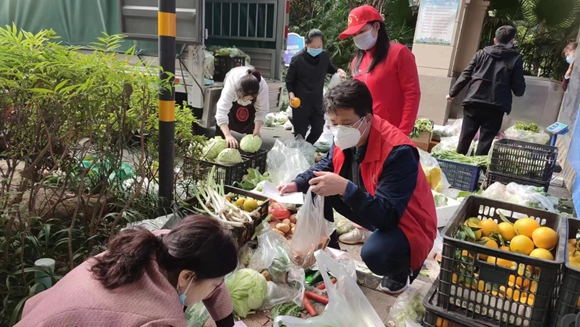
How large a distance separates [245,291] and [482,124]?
12.9ft

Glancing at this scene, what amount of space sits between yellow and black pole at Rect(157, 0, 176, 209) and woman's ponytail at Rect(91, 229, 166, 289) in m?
1.22

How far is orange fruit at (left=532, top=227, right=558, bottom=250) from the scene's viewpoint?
1944mm

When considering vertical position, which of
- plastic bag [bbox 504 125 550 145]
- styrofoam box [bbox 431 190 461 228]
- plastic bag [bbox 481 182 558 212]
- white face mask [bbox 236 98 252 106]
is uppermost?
white face mask [bbox 236 98 252 106]

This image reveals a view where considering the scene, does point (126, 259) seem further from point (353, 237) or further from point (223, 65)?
point (223, 65)

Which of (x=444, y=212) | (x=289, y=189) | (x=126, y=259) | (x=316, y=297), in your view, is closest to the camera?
(x=126, y=259)

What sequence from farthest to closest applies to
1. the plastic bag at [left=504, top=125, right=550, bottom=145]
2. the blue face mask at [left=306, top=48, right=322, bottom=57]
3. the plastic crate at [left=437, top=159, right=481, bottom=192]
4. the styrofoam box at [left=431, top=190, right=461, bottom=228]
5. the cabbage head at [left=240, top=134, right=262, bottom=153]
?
the plastic bag at [left=504, top=125, right=550, bottom=145], the blue face mask at [left=306, top=48, right=322, bottom=57], the plastic crate at [left=437, top=159, right=481, bottom=192], the cabbage head at [left=240, top=134, right=262, bottom=153], the styrofoam box at [left=431, top=190, right=461, bottom=228]

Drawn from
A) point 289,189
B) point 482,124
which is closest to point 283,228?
point 289,189

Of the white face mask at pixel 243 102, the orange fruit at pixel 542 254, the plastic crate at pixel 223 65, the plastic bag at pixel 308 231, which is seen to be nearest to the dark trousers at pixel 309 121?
the white face mask at pixel 243 102

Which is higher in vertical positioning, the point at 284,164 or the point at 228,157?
the point at 228,157

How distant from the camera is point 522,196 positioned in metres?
3.69

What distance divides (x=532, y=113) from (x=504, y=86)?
349cm

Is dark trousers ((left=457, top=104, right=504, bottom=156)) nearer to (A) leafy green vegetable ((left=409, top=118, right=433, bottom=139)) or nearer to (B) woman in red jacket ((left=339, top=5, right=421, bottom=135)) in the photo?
(A) leafy green vegetable ((left=409, top=118, right=433, bottom=139))

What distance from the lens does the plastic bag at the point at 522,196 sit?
11.8 ft

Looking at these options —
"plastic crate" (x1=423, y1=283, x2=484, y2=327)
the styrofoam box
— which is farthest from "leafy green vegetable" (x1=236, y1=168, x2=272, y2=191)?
"plastic crate" (x1=423, y1=283, x2=484, y2=327)
